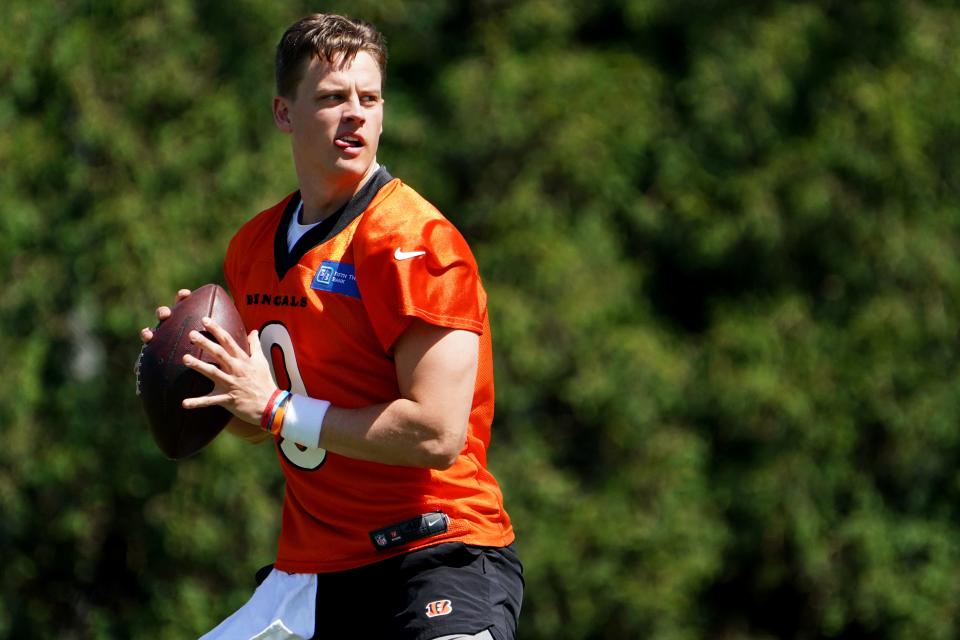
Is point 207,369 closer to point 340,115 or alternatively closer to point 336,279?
point 336,279

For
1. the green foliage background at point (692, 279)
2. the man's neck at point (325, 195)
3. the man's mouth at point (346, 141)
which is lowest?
the green foliage background at point (692, 279)

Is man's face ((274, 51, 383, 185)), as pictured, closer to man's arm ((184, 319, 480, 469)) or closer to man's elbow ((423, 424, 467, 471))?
man's arm ((184, 319, 480, 469))

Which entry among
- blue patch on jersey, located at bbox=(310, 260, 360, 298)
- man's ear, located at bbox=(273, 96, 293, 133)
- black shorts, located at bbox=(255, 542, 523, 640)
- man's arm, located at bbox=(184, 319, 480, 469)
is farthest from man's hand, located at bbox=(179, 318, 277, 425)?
man's ear, located at bbox=(273, 96, 293, 133)

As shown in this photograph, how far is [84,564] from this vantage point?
688 centimetres

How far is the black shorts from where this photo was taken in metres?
3.06

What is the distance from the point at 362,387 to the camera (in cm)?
→ 315

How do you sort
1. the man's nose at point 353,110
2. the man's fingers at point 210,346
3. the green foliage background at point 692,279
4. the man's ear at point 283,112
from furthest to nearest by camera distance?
the green foliage background at point 692,279 → the man's ear at point 283,112 → the man's nose at point 353,110 → the man's fingers at point 210,346

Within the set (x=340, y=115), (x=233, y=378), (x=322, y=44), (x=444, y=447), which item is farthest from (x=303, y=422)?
(x=322, y=44)

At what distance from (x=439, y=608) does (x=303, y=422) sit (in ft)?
1.67

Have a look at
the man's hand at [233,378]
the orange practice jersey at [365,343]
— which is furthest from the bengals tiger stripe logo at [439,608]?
the man's hand at [233,378]

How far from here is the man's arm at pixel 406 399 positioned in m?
2.96

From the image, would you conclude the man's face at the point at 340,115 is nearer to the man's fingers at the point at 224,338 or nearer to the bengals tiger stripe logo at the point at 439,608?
the man's fingers at the point at 224,338

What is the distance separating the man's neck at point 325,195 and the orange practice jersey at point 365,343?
0.03 m

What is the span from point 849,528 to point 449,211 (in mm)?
2844
